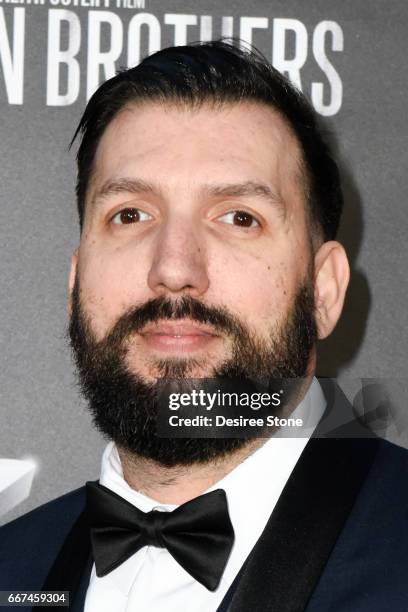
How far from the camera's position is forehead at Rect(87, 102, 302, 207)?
132cm

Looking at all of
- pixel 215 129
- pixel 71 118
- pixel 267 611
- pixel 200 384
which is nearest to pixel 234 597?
pixel 267 611

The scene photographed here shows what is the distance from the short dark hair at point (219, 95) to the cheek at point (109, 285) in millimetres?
195

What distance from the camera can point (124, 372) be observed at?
4.24 feet

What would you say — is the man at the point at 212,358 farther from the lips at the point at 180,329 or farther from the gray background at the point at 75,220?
the gray background at the point at 75,220

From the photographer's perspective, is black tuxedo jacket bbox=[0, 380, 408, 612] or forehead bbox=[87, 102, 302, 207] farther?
forehead bbox=[87, 102, 302, 207]

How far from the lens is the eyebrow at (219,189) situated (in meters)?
1.31

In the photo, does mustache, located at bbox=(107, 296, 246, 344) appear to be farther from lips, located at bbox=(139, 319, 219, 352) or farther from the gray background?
the gray background

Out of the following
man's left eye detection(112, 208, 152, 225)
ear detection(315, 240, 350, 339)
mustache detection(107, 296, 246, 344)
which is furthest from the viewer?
ear detection(315, 240, 350, 339)

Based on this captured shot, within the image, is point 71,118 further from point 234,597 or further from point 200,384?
point 234,597

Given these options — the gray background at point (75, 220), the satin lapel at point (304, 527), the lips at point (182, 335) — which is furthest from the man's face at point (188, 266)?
the gray background at point (75, 220)

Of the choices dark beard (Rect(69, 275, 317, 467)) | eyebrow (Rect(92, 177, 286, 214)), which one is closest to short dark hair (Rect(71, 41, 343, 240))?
eyebrow (Rect(92, 177, 286, 214))

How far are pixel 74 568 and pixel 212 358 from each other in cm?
37

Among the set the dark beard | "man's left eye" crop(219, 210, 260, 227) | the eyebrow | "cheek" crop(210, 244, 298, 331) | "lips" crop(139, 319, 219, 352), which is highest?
the eyebrow

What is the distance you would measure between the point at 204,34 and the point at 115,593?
1025mm
